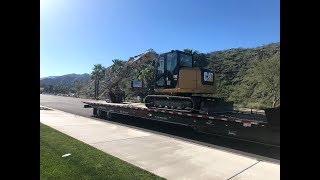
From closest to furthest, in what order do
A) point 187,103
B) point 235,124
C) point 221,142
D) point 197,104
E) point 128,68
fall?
point 235,124 < point 221,142 < point 197,104 < point 187,103 < point 128,68

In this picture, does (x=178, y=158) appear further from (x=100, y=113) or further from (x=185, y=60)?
(x=100, y=113)

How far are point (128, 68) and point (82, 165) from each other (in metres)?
16.5

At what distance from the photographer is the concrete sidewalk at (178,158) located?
6.81 metres

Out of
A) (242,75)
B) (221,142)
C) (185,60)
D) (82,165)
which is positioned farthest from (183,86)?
(242,75)

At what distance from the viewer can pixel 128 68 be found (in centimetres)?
2330

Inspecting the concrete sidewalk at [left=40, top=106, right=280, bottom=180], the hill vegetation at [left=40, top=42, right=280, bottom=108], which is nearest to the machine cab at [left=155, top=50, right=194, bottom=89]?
the concrete sidewalk at [left=40, top=106, right=280, bottom=180]

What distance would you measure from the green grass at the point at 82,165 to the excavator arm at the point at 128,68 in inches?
499

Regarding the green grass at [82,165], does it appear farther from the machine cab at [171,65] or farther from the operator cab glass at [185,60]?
the operator cab glass at [185,60]

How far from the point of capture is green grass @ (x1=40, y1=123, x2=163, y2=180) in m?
6.31

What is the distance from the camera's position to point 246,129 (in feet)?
31.1

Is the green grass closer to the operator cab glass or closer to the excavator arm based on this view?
the operator cab glass

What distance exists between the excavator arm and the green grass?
41.5ft
